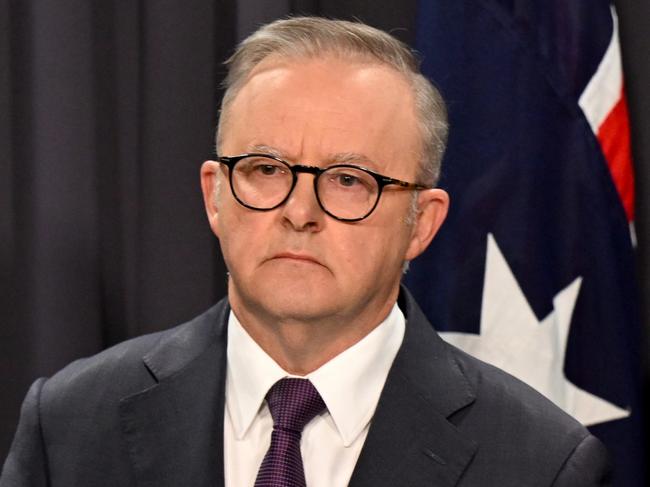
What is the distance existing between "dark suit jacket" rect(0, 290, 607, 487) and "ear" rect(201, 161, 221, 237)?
19 cm

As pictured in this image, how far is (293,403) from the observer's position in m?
1.82

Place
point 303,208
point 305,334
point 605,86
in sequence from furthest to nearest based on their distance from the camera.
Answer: point 605,86 → point 305,334 → point 303,208

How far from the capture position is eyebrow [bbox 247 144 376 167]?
5.70 feet

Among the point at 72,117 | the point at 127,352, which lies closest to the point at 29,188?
the point at 72,117

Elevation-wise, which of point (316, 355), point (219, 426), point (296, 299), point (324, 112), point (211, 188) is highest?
point (324, 112)

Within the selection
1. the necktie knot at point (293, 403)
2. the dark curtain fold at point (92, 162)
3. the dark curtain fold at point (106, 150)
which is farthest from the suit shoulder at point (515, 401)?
the dark curtain fold at point (92, 162)

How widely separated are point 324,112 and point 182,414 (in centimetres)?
55

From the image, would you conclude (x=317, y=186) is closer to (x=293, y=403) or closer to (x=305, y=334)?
(x=305, y=334)

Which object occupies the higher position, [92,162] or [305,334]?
[92,162]

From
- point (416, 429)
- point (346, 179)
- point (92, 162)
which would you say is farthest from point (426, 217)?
point (92, 162)

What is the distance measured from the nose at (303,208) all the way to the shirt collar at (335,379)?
25cm

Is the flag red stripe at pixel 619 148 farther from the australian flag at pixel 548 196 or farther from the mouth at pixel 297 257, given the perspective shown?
the mouth at pixel 297 257

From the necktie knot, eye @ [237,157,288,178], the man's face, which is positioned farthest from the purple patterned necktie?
eye @ [237,157,288,178]

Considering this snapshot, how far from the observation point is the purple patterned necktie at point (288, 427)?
1.75 metres
